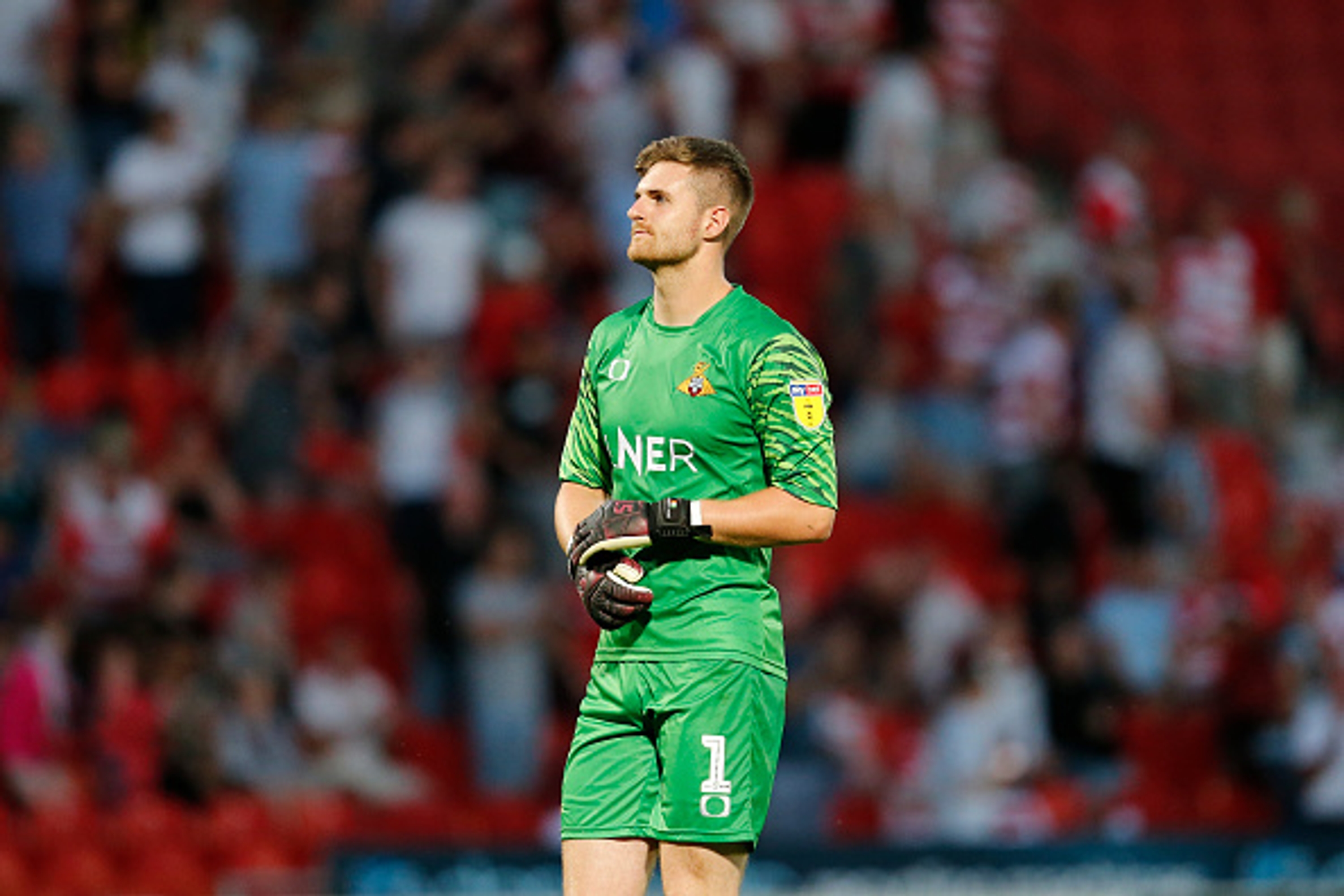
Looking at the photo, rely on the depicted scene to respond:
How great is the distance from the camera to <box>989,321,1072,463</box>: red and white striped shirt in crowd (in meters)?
14.6

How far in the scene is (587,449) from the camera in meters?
6.05

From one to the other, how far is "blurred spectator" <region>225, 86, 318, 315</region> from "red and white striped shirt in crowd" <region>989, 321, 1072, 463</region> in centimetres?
477

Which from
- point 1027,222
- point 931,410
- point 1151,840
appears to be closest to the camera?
point 1151,840

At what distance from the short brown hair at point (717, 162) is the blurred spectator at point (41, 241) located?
8516mm

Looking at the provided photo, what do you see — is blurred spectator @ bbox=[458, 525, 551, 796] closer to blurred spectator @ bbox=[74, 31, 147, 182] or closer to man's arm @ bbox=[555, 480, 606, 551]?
blurred spectator @ bbox=[74, 31, 147, 182]

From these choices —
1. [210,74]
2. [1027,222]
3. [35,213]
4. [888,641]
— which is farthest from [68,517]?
[1027,222]

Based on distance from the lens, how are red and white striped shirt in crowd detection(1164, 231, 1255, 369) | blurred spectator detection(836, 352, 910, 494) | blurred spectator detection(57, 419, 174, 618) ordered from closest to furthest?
blurred spectator detection(57, 419, 174, 618)
blurred spectator detection(836, 352, 910, 494)
red and white striped shirt in crowd detection(1164, 231, 1255, 369)

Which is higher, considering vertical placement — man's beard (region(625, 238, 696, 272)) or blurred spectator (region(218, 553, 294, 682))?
man's beard (region(625, 238, 696, 272))

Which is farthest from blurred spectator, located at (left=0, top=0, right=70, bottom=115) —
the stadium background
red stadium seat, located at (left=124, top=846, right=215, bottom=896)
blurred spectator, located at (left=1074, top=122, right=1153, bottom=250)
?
blurred spectator, located at (left=1074, top=122, right=1153, bottom=250)

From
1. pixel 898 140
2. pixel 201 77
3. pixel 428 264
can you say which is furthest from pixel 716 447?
pixel 898 140

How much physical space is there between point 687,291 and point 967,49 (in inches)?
466

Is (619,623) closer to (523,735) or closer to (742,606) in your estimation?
(742,606)

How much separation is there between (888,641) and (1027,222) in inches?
166

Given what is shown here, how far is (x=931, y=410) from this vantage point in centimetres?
1456
